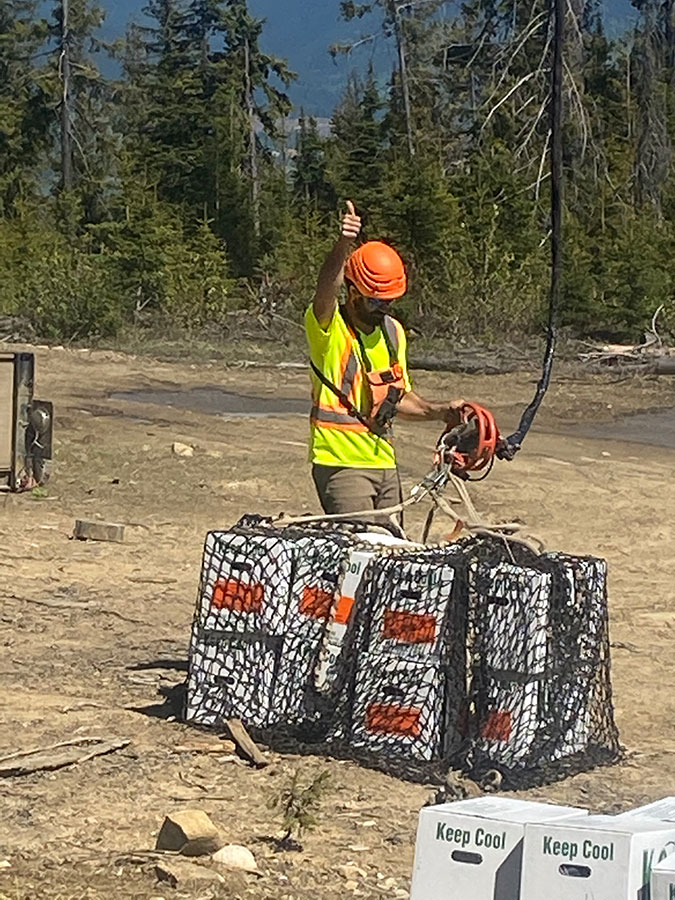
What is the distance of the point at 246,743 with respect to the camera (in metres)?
6.50

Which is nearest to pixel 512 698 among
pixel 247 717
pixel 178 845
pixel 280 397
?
pixel 247 717

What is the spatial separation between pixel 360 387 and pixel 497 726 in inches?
64.4

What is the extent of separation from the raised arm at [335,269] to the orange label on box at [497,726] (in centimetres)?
176

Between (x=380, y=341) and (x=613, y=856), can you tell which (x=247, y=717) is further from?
(x=613, y=856)

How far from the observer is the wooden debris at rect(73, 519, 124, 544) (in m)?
11.4

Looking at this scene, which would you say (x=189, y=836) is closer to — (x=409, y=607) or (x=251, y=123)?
(x=409, y=607)

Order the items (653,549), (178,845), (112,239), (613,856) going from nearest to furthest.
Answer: (613,856)
(178,845)
(653,549)
(112,239)

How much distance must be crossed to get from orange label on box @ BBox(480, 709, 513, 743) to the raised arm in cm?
176

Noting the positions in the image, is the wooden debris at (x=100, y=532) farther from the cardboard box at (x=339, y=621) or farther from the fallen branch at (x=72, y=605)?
the cardboard box at (x=339, y=621)

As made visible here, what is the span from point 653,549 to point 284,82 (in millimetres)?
39338

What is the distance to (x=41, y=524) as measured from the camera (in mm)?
12062

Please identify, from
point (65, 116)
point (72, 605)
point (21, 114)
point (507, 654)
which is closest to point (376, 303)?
point (507, 654)

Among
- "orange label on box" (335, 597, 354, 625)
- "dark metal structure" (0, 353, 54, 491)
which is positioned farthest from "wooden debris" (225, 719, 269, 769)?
"dark metal structure" (0, 353, 54, 491)

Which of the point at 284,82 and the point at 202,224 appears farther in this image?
the point at 284,82
